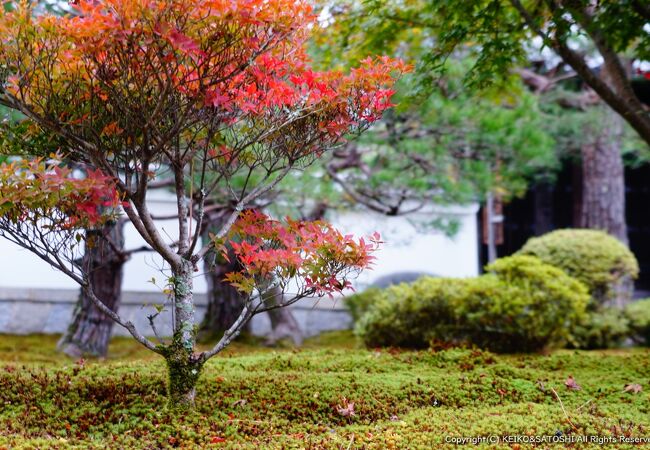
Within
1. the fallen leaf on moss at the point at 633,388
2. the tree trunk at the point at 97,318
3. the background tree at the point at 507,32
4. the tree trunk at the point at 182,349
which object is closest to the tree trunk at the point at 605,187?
the background tree at the point at 507,32

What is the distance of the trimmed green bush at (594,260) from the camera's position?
738 centimetres

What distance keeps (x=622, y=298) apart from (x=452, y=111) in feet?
14.8

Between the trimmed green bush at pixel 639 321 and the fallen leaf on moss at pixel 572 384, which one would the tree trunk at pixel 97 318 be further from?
the trimmed green bush at pixel 639 321

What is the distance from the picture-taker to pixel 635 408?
330cm

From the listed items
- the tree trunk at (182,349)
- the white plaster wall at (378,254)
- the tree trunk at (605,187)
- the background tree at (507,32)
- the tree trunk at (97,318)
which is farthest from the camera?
the tree trunk at (605,187)

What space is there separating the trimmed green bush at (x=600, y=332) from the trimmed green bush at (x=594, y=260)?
39 cm

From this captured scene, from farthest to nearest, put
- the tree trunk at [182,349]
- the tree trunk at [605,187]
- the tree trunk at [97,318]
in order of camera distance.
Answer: the tree trunk at [605,187] < the tree trunk at [97,318] < the tree trunk at [182,349]

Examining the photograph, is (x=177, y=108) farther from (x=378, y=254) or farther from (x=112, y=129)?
(x=378, y=254)

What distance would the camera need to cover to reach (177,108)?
2715 mm

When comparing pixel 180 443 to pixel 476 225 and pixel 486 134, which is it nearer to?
pixel 486 134

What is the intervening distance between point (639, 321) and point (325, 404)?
5.67 m

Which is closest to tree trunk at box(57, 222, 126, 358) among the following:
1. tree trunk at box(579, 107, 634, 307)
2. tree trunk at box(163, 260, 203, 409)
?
tree trunk at box(163, 260, 203, 409)

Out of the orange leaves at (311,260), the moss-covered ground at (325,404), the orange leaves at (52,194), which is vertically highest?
the orange leaves at (52,194)

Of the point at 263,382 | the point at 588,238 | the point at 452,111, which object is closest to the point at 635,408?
the point at 263,382
